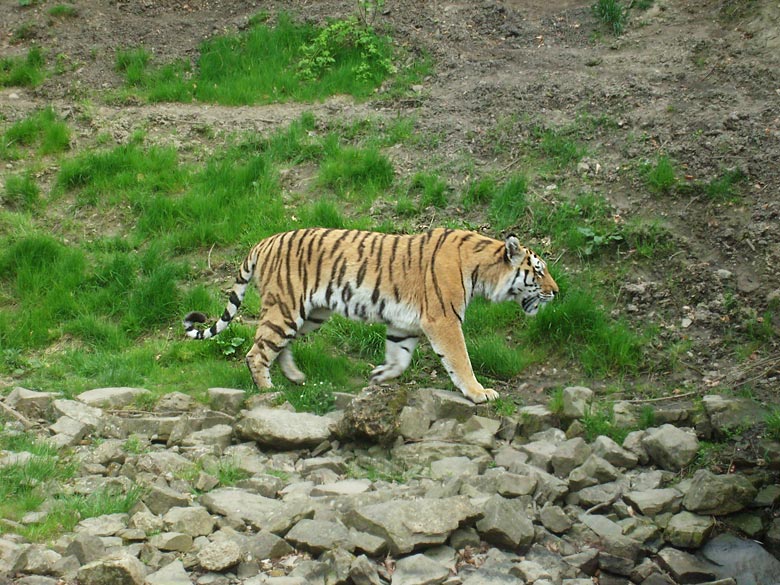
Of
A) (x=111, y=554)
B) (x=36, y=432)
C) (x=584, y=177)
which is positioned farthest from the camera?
(x=584, y=177)

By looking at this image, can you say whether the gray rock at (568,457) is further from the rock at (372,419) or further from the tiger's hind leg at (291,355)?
the tiger's hind leg at (291,355)

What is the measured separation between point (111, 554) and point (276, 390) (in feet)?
9.64

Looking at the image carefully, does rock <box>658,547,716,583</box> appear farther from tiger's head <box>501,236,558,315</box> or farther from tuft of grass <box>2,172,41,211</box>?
tuft of grass <box>2,172,41,211</box>

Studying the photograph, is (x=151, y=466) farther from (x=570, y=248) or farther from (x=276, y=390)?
(x=570, y=248)

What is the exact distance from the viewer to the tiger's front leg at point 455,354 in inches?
289

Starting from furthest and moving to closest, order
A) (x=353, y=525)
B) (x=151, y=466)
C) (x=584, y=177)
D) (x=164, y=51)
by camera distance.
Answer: (x=164, y=51), (x=584, y=177), (x=151, y=466), (x=353, y=525)

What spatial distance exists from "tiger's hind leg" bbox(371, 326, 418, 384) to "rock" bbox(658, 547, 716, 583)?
295cm

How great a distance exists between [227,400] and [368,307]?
132 cm

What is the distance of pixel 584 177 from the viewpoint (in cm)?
969

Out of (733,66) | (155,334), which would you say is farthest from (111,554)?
(733,66)

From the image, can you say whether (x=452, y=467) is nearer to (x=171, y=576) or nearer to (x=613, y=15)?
(x=171, y=576)

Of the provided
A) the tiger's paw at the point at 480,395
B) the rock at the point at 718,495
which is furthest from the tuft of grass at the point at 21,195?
the rock at the point at 718,495

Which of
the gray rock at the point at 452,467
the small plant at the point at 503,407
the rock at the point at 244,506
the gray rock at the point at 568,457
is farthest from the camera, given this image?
the small plant at the point at 503,407

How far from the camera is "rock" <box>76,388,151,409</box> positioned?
23.7 feet
